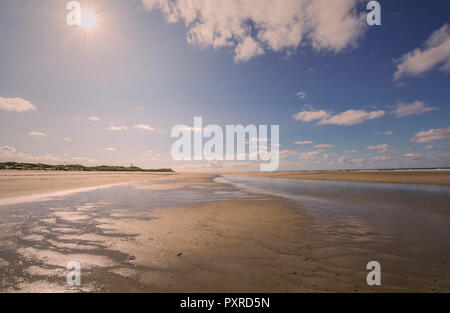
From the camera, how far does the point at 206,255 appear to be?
4.38 m

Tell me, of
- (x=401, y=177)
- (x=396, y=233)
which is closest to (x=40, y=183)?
(x=396, y=233)

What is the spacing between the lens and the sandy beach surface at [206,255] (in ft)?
10.6

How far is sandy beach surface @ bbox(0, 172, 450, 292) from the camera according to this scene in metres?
3.22

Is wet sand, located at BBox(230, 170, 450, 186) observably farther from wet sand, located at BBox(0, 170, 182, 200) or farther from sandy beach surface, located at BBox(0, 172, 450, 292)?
wet sand, located at BBox(0, 170, 182, 200)

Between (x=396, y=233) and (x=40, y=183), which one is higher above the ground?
(x=396, y=233)

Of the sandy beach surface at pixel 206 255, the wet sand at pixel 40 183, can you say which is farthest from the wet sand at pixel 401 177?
the wet sand at pixel 40 183

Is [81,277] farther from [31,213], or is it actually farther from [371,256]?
[31,213]

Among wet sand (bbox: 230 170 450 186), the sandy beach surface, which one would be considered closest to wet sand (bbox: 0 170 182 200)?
the sandy beach surface

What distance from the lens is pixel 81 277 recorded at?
3.36 m

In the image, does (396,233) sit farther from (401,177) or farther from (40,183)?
(401,177)

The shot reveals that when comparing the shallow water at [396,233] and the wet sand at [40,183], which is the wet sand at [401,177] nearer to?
the shallow water at [396,233]

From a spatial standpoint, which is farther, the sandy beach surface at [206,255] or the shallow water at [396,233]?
the shallow water at [396,233]
